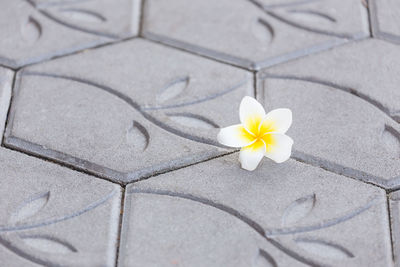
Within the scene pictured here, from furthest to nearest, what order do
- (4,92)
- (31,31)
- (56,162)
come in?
(31,31) → (4,92) → (56,162)

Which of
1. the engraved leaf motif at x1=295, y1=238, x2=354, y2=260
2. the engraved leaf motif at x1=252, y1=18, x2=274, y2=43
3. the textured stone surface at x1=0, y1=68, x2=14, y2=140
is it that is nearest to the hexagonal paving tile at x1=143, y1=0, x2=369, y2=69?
the engraved leaf motif at x1=252, y1=18, x2=274, y2=43

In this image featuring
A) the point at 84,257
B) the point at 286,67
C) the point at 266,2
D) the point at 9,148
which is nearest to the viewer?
the point at 84,257

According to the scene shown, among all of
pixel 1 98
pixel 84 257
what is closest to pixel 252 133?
pixel 84 257

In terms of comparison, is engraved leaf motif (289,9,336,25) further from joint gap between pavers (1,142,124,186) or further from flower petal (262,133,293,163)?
joint gap between pavers (1,142,124,186)

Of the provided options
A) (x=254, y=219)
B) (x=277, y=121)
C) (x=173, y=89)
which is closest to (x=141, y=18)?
(x=173, y=89)

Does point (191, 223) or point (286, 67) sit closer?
point (191, 223)

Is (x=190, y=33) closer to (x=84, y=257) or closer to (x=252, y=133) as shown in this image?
(x=252, y=133)

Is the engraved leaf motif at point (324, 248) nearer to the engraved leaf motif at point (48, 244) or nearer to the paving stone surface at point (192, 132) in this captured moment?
the paving stone surface at point (192, 132)

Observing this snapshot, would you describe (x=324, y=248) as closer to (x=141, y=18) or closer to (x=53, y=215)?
(x=53, y=215)
